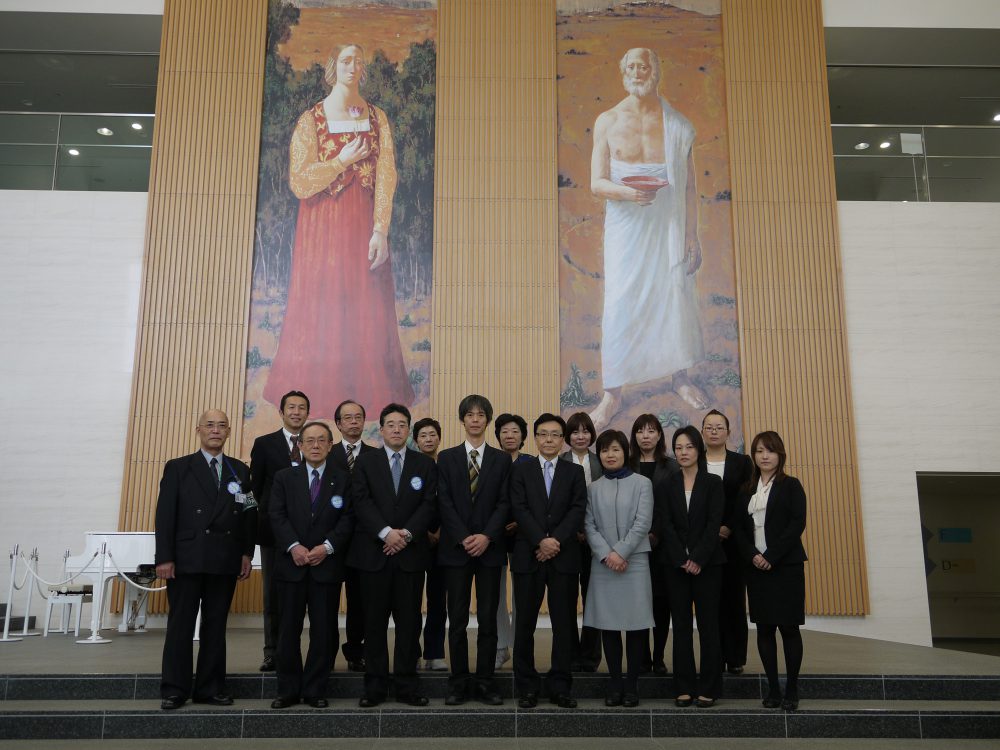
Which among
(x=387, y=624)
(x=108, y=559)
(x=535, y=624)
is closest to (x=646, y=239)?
(x=535, y=624)

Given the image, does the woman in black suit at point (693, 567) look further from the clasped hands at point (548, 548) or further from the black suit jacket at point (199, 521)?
the black suit jacket at point (199, 521)

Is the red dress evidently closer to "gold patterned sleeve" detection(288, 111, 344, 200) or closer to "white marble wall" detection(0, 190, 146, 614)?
"gold patterned sleeve" detection(288, 111, 344, 200)

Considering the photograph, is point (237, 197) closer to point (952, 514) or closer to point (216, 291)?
point (216, 291)

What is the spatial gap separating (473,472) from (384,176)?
484 cm

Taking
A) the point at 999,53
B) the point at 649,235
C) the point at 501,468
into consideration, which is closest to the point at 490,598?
the point at 501,468

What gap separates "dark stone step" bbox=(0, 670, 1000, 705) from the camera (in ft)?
14.2

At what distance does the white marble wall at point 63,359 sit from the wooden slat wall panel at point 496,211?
3.21 m

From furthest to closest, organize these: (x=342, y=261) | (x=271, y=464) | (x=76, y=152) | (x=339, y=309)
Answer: (x=76, y=152), (x=342, y=261), (x=339, y=309), (x=271, y=464)

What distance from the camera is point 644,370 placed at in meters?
7.95

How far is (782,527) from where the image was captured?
13.7 ft

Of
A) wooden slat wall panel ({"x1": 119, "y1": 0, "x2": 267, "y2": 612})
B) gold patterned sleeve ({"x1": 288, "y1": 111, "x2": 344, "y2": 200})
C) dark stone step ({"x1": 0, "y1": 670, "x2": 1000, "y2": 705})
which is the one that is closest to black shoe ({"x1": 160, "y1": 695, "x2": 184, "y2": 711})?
dark stone step ({"x1": 0, "y1": 670, "x2": 1000, "y2": 705})

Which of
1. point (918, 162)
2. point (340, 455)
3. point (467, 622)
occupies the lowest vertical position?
point (467, 622)

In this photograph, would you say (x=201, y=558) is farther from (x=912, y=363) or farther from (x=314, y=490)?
(x=912, y=363)

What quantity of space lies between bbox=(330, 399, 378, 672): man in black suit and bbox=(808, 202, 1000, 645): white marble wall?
16.0 feet
